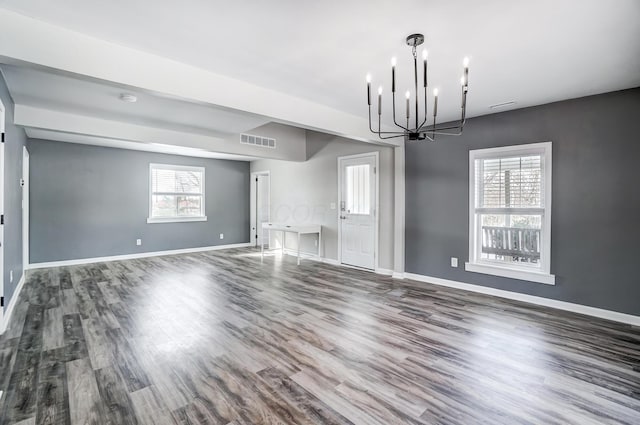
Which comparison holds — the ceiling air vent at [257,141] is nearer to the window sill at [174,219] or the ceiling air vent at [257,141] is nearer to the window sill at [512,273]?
the window sill at [174,219]

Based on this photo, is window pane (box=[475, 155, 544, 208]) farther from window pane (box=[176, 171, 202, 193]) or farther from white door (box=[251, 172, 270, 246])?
window pane (box=[176, 171, 202, 193])

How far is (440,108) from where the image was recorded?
13.1 feet

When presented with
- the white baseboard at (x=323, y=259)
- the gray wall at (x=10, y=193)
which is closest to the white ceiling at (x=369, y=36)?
the gray wall at (x=10, y=193)

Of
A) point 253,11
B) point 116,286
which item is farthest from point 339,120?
point 116,286

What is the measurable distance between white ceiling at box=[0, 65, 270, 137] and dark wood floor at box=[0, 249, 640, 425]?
89.0 inches

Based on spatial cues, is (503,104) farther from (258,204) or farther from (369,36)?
(258,204)

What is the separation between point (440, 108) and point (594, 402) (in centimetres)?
330

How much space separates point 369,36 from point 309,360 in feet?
8.39

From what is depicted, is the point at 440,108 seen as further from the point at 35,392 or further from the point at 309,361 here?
the point at 35,392

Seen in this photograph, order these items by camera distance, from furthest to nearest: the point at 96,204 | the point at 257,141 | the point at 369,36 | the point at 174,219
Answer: the point at 174,219
the point at 96,204
the point at 257,141
the point at 369,36

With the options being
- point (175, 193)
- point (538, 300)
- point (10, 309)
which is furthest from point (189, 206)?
point (538, 300)

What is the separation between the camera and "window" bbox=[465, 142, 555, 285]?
150 inches

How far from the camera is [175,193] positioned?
24.5 feet

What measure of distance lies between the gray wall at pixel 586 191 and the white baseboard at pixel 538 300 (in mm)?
56
